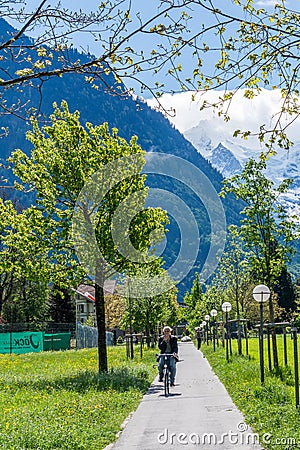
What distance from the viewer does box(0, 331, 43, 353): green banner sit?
48031 mm

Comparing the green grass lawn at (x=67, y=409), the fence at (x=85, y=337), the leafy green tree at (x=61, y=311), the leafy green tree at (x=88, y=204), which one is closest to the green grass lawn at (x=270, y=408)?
the green grass lawn at (x=67, y=409)

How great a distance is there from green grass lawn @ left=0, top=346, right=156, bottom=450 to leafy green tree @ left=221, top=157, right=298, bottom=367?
5383mm

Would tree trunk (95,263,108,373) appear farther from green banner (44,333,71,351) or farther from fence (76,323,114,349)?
green banner (44,333,71,351)

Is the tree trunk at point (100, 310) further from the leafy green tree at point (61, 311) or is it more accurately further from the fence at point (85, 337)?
the leafy green tree at point (61, 311)

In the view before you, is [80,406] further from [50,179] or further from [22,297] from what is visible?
[22,297]

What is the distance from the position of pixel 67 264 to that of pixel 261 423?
12507 mm

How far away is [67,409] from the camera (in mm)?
11758

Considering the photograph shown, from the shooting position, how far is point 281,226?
21.2m

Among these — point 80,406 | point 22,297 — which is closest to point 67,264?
point 80,406

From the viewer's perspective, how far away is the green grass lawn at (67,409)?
351 inches

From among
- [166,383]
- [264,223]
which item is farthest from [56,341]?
[166,383]

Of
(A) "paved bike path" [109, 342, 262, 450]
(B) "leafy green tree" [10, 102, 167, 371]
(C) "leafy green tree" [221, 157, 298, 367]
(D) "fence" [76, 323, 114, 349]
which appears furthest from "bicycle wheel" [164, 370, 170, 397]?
(D) "fence" [76, 323, 114, 349]

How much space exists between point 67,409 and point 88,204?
392 inches

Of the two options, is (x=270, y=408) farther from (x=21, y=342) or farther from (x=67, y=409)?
(x=21, y=342)
